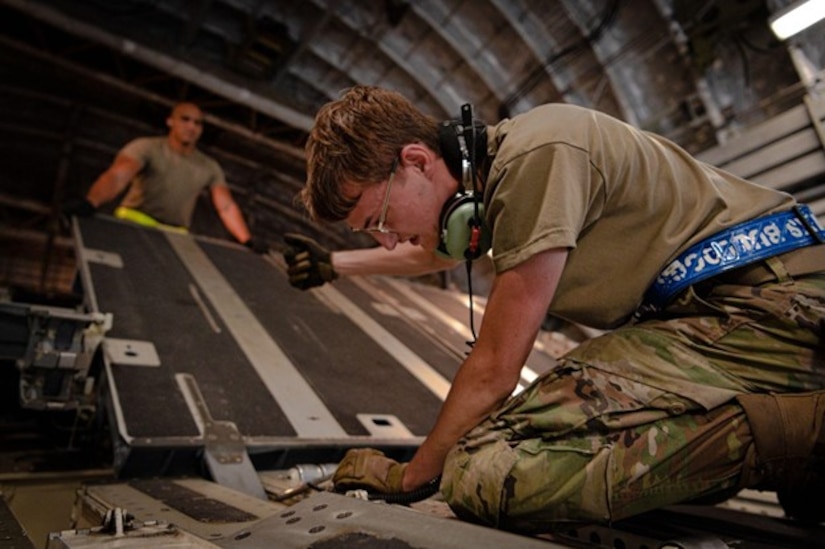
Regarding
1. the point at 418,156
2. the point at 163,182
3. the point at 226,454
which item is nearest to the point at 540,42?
the point at 163,182

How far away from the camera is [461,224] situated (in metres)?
1.49

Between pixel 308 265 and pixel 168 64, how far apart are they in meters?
4.32

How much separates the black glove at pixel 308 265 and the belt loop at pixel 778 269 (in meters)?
1.88

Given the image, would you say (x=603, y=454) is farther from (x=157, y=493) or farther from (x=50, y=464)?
(x=50, y=464)

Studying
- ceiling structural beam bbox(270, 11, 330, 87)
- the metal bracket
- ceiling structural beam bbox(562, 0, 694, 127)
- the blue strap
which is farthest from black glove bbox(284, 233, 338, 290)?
ceiling structural beam bbox(270, 11, 330, 87)

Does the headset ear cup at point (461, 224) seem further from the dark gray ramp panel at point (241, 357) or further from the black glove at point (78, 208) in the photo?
the black glove at point (78, 208)

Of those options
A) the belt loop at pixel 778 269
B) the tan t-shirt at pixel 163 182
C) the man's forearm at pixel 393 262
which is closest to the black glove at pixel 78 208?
the tan t-shirt at pixel 163 182

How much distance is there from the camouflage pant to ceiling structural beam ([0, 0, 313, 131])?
5850 mm

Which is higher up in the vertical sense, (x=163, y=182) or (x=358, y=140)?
(x=163, y=182)

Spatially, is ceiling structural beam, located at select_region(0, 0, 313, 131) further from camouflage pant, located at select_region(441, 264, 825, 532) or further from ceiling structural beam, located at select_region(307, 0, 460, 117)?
camouflage pant, located at select_region(441, 264, 825, 532)

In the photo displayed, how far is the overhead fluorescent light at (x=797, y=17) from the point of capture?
333 centimetres

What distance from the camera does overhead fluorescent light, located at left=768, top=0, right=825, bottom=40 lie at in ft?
10.9

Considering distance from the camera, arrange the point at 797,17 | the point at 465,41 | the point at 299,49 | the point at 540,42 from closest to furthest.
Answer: the point at 797,17 < the point at 540,42 < the point at 465,41 < the point at 299,49

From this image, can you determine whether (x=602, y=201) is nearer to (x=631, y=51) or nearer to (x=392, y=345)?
(x=392, y=345)
